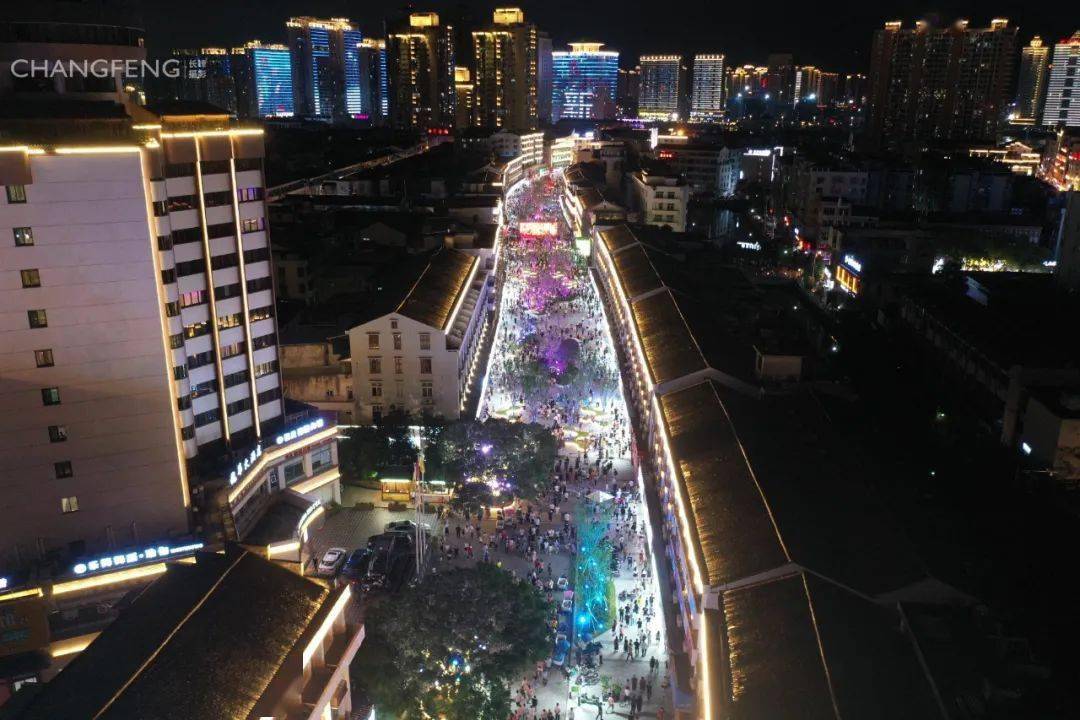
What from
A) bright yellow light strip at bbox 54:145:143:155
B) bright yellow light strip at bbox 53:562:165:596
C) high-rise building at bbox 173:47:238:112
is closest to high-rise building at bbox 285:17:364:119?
high-rise building at bbox 173:47:238:112

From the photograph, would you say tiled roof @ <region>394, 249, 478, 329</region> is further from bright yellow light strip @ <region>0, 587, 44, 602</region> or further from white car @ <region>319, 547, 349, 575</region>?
bright yellow light strip @ <region>0, 587, 44, 602</region>

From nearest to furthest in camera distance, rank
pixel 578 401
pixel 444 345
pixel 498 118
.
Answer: pixel 444 345
pixel 578 401
pixel 498 118

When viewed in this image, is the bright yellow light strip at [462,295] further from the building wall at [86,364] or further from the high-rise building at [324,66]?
the high-rise building at [324,66]

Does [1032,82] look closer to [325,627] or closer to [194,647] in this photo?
[325,627]

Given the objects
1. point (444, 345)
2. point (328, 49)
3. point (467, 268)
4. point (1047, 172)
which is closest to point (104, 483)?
point (444, 345)

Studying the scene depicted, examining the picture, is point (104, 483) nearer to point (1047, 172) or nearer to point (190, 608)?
point (190, 608)

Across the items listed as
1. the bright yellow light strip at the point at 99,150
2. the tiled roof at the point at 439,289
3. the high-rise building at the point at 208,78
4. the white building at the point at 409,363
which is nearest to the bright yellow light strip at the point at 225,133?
the bright yellow light strip at the point at 99,150
